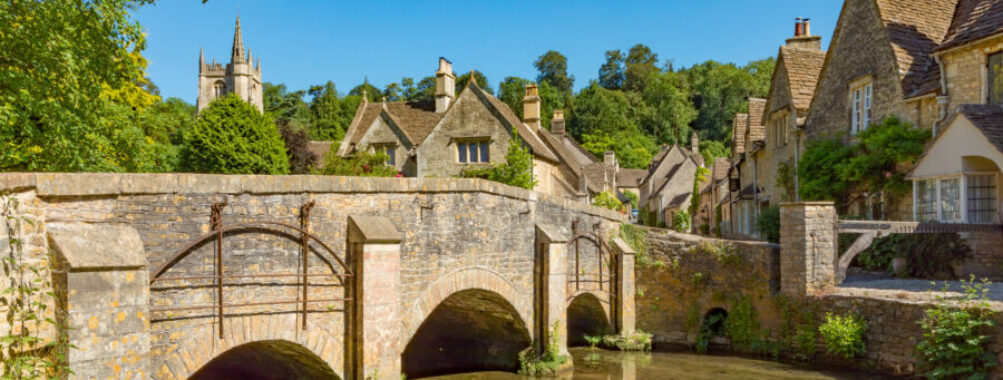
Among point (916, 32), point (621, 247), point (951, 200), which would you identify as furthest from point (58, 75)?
point (916, 32)

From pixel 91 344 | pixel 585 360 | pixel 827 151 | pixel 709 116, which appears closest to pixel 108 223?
pixel 91 344

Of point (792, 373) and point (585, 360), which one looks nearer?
point (792, 373)

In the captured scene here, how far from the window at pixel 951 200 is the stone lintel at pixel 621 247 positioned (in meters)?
7.41

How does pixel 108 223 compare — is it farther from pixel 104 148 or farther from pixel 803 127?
pixel 803 127

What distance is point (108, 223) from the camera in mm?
7309

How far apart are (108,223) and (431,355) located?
34.2 feet

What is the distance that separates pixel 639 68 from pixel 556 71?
12.3 metres

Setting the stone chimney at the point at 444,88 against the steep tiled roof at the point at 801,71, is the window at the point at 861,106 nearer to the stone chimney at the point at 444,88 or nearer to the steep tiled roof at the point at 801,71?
the steep tiled roof at the point at 801,71

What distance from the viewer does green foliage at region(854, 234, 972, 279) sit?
54.6ft

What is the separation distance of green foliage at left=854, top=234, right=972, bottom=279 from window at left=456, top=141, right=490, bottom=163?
1607cm

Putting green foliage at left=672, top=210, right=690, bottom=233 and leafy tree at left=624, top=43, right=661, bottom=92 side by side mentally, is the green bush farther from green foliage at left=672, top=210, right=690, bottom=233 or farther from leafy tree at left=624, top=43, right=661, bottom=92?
leafy tree at left=624, top=43, right=661, bottom=92

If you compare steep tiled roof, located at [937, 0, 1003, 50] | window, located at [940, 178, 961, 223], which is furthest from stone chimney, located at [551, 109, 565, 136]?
window, located at [940, 178, 961, 223]

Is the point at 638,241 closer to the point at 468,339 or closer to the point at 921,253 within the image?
the point at 468,339

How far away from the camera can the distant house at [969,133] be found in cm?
1559
